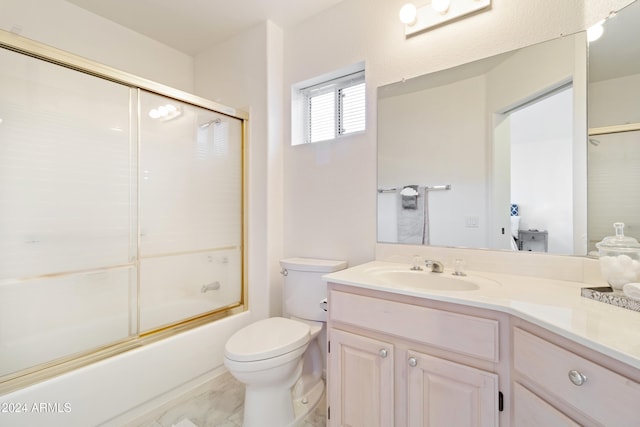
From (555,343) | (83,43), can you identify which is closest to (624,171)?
(555,343)

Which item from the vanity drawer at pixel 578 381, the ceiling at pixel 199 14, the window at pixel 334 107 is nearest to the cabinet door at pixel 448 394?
the vanity drawer at pixel 578 381

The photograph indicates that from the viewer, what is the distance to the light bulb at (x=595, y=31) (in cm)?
113

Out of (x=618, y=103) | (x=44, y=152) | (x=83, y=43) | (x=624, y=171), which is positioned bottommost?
(x=624, y=171)

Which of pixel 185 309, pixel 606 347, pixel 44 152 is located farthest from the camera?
pixel 185 309

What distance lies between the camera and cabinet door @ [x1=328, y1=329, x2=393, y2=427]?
1.12 meters

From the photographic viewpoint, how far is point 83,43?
195 centimetres

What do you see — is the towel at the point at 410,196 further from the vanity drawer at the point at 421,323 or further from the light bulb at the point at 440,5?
the light bulb at the point at 440,5

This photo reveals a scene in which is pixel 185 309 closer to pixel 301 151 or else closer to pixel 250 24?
pixel 301 151

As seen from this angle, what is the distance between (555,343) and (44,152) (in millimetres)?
2275

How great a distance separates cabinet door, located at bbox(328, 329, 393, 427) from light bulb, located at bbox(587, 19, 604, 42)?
4.94ft

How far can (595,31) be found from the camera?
1140mm

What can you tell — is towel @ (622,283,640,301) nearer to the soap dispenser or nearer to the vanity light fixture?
the soap dispenser

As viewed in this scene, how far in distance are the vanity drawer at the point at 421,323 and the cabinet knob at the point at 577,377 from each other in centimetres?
22

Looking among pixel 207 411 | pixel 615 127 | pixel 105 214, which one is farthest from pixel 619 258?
pixel 105 214
